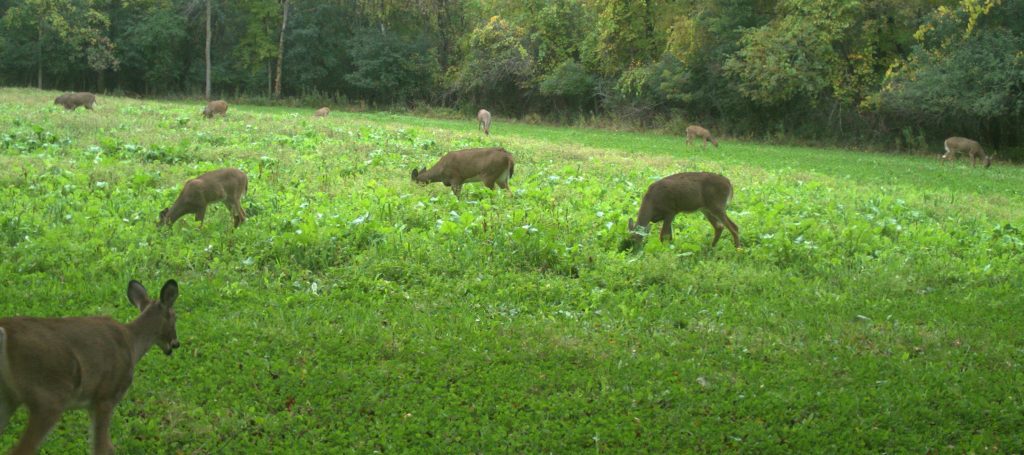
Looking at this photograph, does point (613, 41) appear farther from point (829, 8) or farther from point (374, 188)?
point (374, 188)

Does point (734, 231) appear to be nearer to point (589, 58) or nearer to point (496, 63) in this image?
point (589, 58)

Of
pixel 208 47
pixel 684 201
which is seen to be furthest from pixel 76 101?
pixel 684 201

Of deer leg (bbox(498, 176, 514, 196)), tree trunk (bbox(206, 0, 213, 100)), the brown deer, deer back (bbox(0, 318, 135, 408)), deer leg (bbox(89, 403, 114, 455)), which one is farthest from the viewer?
tree trunk (bbox(206, 0, 213, 100))

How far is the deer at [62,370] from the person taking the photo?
13.6 ft

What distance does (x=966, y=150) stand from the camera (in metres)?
28.4

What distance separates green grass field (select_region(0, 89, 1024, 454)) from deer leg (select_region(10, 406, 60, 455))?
2.46 ft

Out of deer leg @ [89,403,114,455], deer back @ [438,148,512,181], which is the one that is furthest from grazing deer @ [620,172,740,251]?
deer leg @ [89,403,114,455]

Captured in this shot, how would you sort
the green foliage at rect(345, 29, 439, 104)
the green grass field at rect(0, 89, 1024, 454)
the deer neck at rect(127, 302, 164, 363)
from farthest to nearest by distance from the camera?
the green foliage at rect(345, 29, 439, 104), the green grass field at rect(0, 89, 1024, 454), the deer neck at rect(127, 302, 164, 363)

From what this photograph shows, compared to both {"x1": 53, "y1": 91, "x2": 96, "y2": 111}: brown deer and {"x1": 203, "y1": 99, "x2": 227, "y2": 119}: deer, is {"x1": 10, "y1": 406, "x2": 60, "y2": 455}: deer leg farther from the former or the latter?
{"x1": 53, "y1": 91, "x2": 96, "y2": 111}: brown deer

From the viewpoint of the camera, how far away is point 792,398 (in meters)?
6.01

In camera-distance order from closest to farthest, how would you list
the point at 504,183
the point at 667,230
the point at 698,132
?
the point at 667,230 < the point at 504,183 < the point at 698,132

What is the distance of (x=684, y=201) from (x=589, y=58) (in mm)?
34290

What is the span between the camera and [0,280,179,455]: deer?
414 cm

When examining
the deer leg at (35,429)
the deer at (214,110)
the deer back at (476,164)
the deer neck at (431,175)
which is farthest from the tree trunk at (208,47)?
the deer leg at (35,429)
